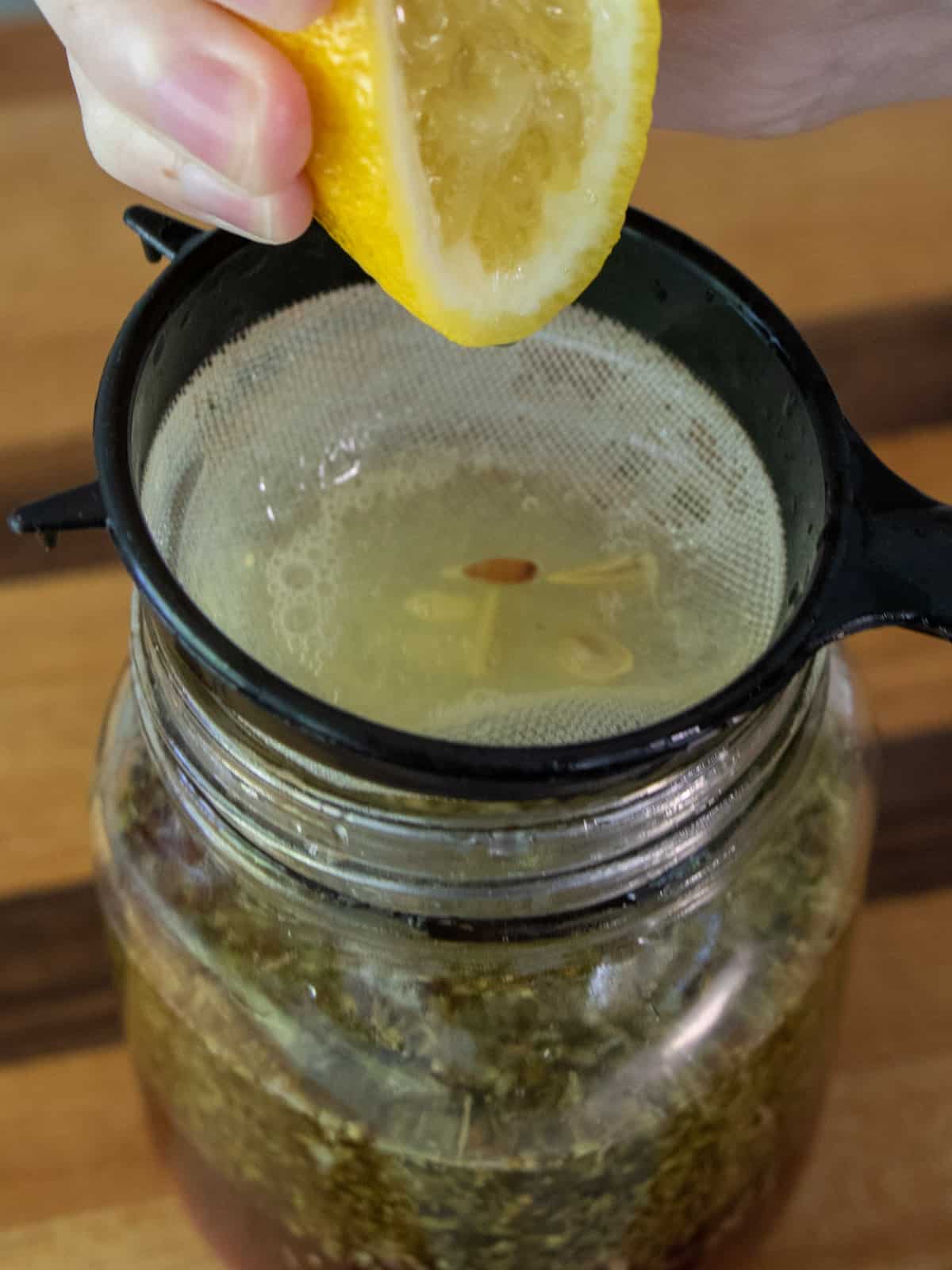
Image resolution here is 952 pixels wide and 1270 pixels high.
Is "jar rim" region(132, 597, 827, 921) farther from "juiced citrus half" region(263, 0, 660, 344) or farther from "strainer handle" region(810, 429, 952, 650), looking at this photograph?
"juiced citrus half" region(263, 0, 660, 344)

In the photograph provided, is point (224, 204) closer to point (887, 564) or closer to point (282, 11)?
point (282, 11)

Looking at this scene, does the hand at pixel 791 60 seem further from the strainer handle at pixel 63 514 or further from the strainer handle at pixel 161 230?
the strainer handle at pixel 63 514

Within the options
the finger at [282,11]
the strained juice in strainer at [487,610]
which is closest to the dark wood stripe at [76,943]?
the strained juice in strainer at [487,610]

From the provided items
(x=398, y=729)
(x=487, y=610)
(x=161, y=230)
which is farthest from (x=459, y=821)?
(x=161, y=230)

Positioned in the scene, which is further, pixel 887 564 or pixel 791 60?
pixel 791 60

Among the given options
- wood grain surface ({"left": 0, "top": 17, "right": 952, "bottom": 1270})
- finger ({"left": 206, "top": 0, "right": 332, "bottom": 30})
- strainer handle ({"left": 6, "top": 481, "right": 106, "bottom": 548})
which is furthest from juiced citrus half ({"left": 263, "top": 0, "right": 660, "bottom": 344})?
wood grain surface ({"left": 0, "top": 17, "right": 952, "bottom": 1270})

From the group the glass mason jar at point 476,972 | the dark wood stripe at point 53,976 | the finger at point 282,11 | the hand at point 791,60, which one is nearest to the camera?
the finger at point 282,11

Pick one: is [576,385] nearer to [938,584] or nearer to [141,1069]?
[938,584]
